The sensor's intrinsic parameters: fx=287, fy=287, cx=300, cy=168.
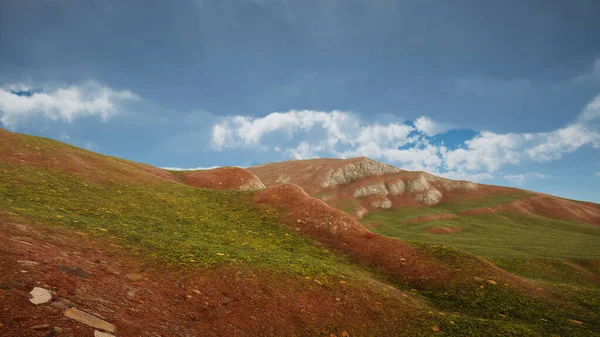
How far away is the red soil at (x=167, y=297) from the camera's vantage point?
20.0 ft

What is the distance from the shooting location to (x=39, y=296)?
590 cm

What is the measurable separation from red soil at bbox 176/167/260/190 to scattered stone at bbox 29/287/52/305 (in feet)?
125

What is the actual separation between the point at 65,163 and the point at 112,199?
8.98 metres

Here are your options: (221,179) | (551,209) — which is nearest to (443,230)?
(221,179)

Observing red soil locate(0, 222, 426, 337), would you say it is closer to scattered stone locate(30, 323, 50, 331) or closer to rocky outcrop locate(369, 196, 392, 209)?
scattered stone locate(30, 323, 50, 331)

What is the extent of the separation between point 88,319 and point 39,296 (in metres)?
1.19

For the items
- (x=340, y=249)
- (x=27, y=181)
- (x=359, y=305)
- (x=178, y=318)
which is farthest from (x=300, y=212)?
(x=27, y=181)

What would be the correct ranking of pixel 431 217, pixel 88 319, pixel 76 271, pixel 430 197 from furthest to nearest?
pixel 430 197 → pixel 431 217 → pixel 76 271 → pixel 88 319

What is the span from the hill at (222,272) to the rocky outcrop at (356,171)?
75.9 metres

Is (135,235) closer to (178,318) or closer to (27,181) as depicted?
(178,318)

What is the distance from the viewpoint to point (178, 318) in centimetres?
809

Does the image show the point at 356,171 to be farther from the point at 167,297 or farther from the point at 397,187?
the point at 167,297

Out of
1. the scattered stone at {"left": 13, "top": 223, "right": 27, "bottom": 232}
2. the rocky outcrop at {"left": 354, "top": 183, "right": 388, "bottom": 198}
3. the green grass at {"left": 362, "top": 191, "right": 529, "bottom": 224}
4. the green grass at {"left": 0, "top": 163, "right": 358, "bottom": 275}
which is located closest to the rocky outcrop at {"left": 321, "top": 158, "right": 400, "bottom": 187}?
the rocky outcrop at {"left": 354, "top": 183, "right": 388, "bottom": 198}

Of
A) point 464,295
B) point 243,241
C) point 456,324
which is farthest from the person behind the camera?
point 243,241
